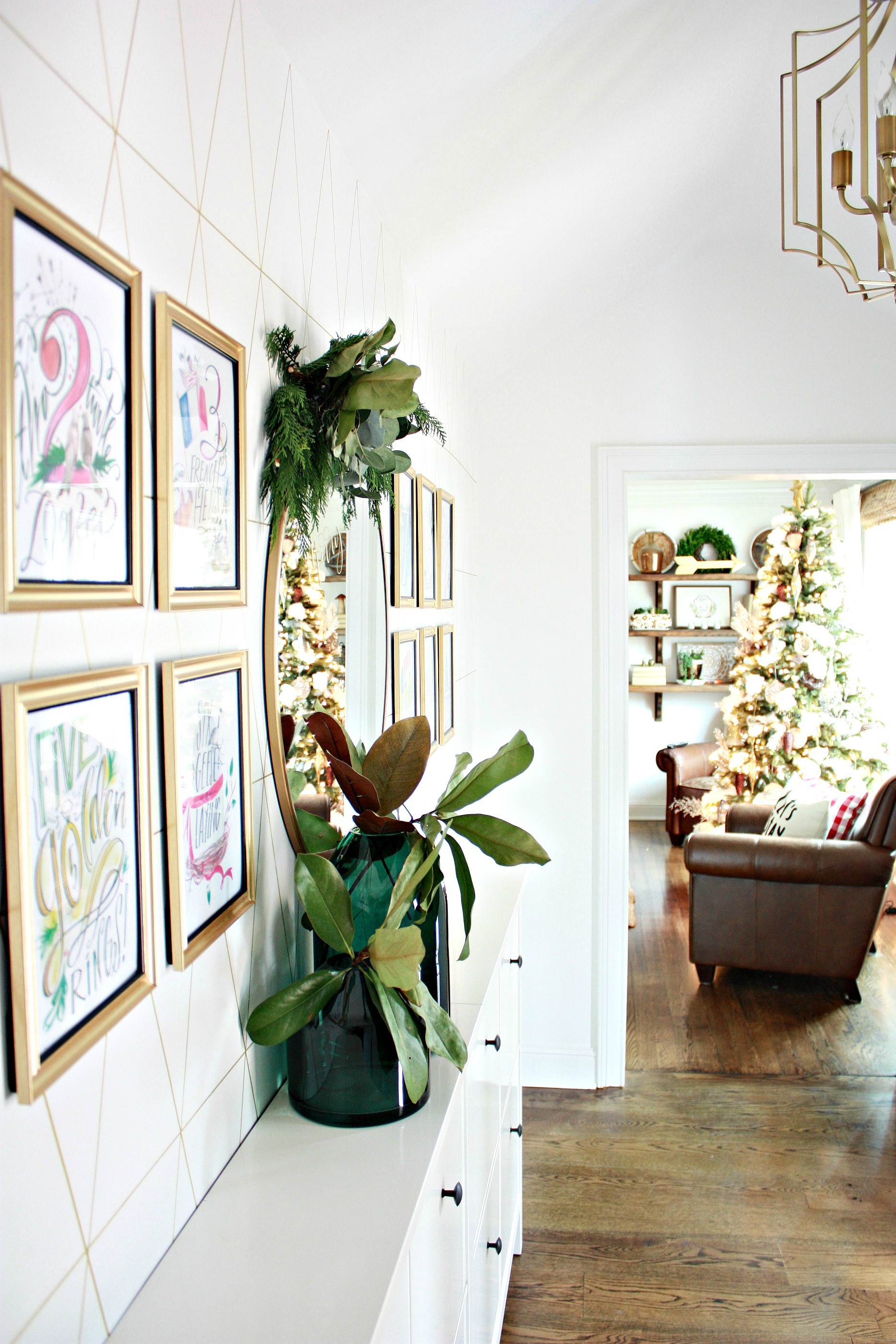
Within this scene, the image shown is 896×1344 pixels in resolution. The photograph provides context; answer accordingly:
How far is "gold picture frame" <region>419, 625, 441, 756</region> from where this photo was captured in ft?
7.04

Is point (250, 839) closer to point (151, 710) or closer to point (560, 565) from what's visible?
point (151, 710)

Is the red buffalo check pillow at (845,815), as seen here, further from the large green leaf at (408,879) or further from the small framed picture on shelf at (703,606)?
the large green leaf at (408,879)

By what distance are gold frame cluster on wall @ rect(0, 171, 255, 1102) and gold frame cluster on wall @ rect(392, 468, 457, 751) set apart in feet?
2.38

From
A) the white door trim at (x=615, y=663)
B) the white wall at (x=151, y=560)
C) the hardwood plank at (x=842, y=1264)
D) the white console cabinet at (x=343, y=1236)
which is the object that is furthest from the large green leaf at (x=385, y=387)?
the hardwood plank at (x=842, y=1264)

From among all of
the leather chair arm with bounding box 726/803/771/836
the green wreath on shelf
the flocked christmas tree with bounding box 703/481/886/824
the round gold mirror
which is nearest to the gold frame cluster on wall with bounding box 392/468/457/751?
the round gold mirror

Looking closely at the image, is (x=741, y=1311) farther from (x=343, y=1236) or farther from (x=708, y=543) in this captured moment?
(x=708, y=543)

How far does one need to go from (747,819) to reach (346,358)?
13.6 feet

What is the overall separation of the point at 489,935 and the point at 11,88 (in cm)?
159

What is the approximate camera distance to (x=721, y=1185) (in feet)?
9.11

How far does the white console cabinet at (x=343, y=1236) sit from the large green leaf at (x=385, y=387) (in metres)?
0.89

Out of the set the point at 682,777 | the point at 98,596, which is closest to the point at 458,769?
the point at 98,596

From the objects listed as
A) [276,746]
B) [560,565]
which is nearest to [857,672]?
[560,565]

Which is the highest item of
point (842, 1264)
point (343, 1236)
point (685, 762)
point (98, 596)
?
point (98, 596)

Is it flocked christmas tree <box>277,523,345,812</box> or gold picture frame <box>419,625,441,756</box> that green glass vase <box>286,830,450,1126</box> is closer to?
flocked christmas tree <box>277,523,345,812</box>
